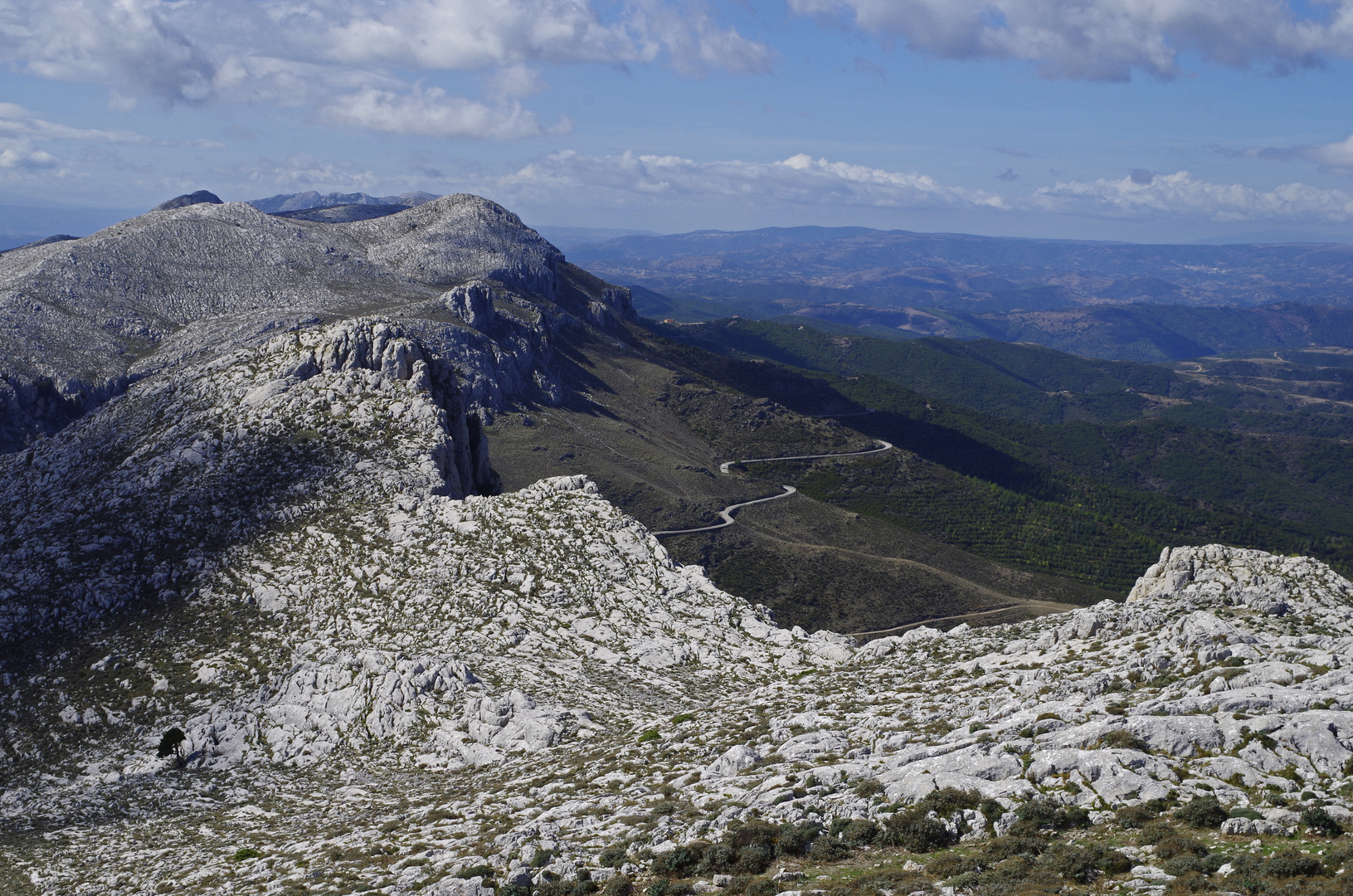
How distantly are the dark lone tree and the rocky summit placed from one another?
0.23 meters

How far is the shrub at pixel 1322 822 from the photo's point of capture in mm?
21281

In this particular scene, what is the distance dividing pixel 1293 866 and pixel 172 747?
5047 centimetres

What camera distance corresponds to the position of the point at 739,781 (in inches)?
1220

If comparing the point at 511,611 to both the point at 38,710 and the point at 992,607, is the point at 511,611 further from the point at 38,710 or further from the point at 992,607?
the point at 992,607

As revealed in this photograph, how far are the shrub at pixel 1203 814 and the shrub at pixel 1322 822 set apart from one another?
6.12 ft

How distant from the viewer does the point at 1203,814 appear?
898 inches

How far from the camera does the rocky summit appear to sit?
81.4 feet

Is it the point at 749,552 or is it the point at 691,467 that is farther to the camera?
the point at 691,467

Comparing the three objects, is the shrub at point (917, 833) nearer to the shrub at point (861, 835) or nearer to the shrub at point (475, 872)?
the shrub at point (861, 835)

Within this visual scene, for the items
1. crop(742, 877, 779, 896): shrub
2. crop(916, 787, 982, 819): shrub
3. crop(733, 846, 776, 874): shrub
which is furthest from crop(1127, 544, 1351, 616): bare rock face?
crop(742, 877, 779, 896): shrub

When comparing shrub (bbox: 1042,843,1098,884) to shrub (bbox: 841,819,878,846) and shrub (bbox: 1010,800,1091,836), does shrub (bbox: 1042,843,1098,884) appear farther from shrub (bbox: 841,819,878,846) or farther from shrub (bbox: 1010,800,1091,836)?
shrub (bbox: 841,819,878,846)

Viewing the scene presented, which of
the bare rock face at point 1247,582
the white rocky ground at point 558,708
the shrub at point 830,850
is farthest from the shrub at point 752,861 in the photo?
the bare rock face at point 1247,582

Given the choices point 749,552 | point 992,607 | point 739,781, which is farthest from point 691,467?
point 739,781

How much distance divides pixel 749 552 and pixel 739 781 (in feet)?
402
